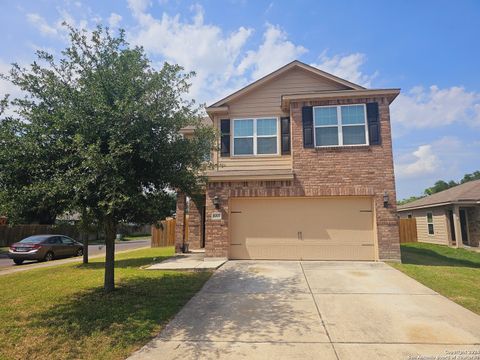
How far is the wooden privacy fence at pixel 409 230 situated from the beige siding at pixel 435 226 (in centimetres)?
38

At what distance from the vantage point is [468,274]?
367 inches

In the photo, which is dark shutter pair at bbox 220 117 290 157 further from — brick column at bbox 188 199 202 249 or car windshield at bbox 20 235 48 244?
car windshield at bbox 20 235 48 244

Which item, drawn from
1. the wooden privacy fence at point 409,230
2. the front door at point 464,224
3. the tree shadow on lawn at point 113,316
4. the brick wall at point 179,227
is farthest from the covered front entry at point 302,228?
the wooden privacy fence at point 409,230

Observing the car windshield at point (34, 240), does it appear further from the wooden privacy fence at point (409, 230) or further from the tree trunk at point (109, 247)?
the wooden privacy fence at point (409, 230)

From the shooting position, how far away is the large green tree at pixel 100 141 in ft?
19.2

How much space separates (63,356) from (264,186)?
326 inches

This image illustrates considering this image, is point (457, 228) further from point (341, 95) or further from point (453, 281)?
point (341, 95)

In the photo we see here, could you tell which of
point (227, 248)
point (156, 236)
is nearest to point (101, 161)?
point (227, 248)

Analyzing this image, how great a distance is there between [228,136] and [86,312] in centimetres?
827

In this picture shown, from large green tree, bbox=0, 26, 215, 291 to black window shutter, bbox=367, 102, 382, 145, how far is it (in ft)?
23.2

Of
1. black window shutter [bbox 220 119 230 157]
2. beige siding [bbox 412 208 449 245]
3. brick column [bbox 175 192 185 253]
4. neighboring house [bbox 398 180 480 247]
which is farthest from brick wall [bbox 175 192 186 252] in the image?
beige siding [bbox 412 208 449 245]

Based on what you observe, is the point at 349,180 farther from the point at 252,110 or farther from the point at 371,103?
the point at 252,110

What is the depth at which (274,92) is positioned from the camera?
42.5 feet

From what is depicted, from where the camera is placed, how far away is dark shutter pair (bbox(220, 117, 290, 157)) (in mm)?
12273
